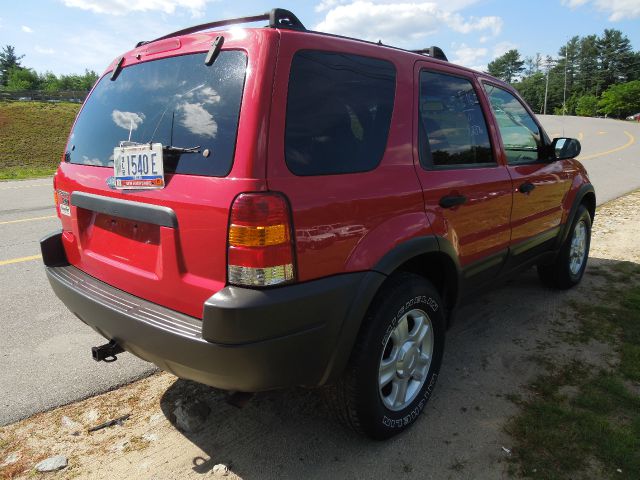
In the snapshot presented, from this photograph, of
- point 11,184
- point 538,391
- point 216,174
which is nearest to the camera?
point 216,174

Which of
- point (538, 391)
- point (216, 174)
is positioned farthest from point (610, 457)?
point (216, 174)

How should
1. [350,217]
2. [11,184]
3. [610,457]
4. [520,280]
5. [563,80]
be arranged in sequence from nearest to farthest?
[350,217]
[610,457]
[520,280]
[11,184]
[563,80]

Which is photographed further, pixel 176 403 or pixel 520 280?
pixel 520 280

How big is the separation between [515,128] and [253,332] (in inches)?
106

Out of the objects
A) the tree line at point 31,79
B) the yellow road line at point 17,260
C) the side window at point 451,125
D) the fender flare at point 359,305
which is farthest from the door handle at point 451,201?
the tree line at point 31,79

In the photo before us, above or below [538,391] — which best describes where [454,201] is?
above

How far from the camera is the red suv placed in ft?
6.15

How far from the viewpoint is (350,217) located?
207 centimetres

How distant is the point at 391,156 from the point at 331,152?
1.33ft

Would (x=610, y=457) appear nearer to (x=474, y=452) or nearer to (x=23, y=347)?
(x=474, y=452)

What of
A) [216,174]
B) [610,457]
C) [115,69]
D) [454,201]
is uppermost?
[115,69]

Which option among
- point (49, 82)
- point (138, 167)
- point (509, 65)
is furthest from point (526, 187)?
point (509, 65)

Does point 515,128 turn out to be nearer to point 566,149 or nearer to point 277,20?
point 566,149

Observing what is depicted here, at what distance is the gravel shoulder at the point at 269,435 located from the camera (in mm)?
2271
